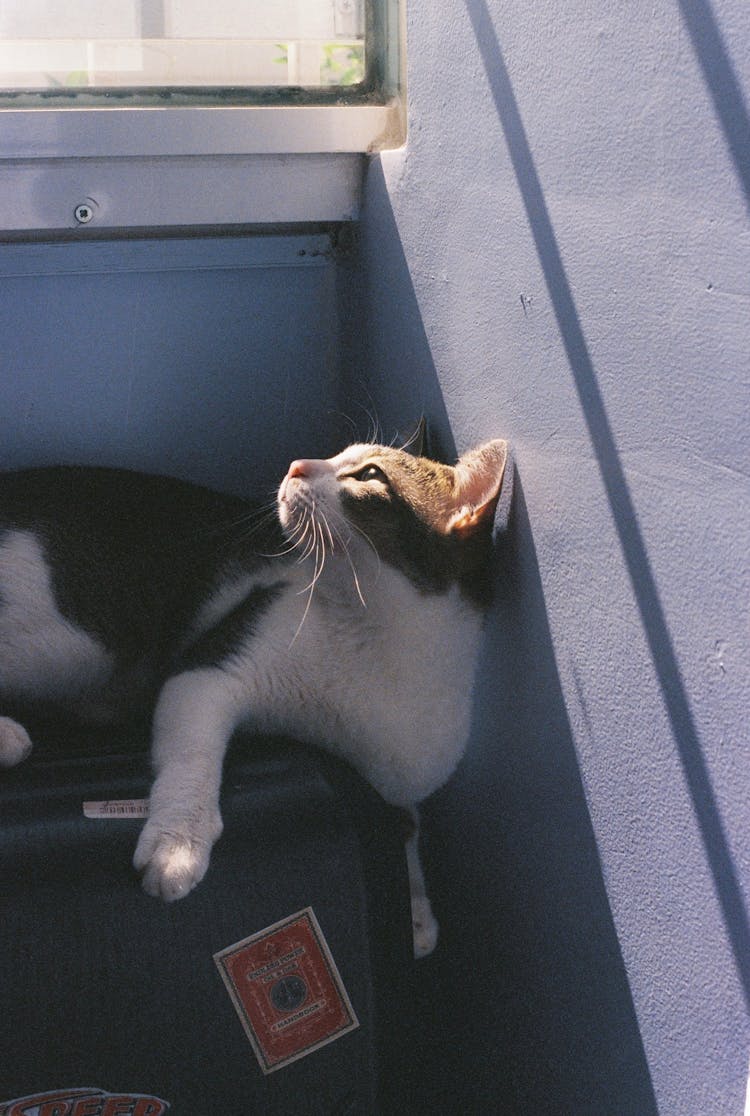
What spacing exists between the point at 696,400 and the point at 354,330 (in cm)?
98

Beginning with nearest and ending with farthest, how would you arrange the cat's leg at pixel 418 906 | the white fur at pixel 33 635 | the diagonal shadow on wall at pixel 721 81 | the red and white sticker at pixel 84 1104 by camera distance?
the diagonal shadow on wall at pixel 721 81 → the red and white sticker at pixel 84 1104 → the white fur at pixel 33 635 → the cat's leg at pixel 418 906

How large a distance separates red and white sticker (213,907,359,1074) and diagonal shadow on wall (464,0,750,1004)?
17.6 inches

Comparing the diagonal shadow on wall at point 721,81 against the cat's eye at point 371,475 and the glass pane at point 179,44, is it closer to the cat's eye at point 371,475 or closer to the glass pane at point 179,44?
the cat's eye at point 371,475

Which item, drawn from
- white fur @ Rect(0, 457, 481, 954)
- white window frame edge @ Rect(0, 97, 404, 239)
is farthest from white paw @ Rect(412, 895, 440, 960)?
white window frame edge @ Rect(0, 97, 404, 239)

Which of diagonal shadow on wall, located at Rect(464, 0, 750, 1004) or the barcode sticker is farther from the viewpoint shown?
the barcode sticker

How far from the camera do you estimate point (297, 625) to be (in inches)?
50.7

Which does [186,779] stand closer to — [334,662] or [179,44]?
[334,662]

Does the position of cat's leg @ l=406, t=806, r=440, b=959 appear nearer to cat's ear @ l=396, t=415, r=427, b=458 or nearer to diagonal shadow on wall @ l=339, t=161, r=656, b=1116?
diagonal shadow on wall @ l=339, t=161, r=656, b=1116

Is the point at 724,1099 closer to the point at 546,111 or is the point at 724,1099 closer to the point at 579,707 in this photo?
the point at 579,707

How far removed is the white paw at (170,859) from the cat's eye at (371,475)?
0.45m

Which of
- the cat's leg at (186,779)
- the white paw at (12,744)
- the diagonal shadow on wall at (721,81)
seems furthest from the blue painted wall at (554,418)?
the white paw at (12,744)

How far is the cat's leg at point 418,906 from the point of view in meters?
1.42

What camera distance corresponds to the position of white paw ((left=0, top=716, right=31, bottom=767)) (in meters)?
1.19

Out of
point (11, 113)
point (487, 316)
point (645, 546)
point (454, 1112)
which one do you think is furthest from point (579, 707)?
point (11, 113)
